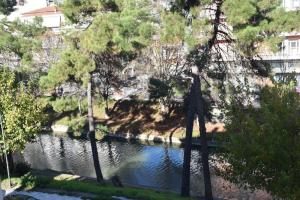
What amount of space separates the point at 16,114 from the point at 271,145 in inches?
523

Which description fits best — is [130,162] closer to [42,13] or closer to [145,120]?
[145,120]

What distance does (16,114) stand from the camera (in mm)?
22734

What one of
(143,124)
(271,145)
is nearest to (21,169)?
(271,145)

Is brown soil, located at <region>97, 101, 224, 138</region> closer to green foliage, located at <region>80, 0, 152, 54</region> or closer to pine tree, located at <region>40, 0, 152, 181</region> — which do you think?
pine tree, located at <region>40, 0, 152, 181</region>

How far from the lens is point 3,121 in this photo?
22.9 metres

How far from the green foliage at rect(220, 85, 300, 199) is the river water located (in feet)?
35.7

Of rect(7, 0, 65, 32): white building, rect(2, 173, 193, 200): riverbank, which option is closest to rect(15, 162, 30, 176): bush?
rect(2, 173, 193, 200): riverbank

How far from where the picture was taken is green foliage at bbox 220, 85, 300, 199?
1347 centimetres

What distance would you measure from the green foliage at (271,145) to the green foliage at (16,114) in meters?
11.2

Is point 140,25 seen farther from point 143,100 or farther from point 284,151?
point 143,100

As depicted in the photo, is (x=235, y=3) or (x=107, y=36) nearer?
(x=235, y=3)

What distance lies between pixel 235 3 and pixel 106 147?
22228 millimetres

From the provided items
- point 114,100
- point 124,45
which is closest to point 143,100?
point 114,100

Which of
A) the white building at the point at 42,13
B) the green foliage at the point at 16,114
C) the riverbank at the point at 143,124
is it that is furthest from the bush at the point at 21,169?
the white building at the point at 42,13
